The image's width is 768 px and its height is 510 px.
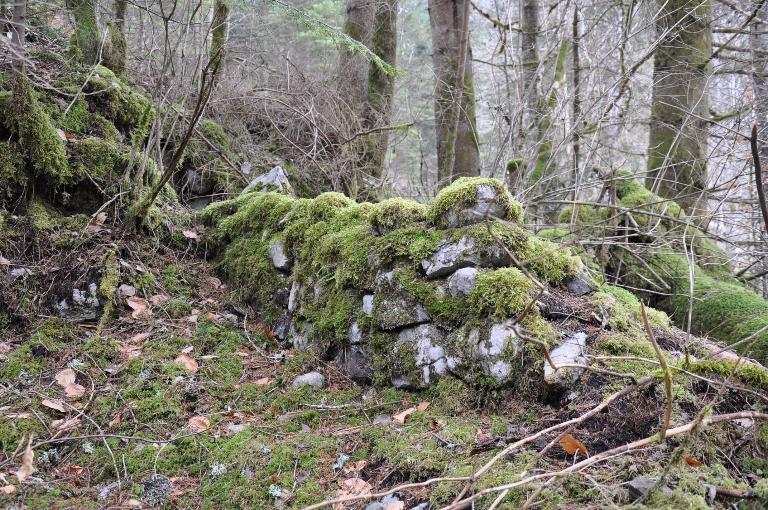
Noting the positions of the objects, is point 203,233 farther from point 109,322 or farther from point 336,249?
point 336,249

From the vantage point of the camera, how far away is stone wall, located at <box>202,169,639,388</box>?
10.1 feet

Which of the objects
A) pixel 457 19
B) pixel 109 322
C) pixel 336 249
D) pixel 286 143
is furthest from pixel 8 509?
pixel 457 19

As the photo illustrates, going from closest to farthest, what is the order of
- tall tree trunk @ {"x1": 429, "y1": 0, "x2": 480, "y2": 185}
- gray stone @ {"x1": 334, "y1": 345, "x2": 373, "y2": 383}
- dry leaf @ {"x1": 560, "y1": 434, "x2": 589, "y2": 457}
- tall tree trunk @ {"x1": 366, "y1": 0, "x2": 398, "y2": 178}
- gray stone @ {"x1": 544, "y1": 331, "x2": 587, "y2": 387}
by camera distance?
dry leaf @ {"x1": 560, "y1": 434, "x2": 589, "y2": 457} → gray stone @ {"x1": 544, "y1": 331, "x2": 587, "y2": 387} → gray stone @ {"x1": 334, "y1": 345, "x2": 373, "y2": 383} → tall tree trunk @ {"x1": 429, "y1": 0, "x2": 480, "y2": 185} → tall tree trunk @ {"x1": 366, "y1": 0, "x2": 398, "y2": 178}

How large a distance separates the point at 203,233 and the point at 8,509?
3.14 metres

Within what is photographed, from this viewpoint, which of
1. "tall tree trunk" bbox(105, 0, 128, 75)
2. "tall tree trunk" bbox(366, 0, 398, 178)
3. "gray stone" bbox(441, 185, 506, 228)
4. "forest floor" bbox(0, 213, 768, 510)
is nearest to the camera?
"forest floor" bbox(0, 213, 768, 510)

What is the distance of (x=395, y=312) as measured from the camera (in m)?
3.52

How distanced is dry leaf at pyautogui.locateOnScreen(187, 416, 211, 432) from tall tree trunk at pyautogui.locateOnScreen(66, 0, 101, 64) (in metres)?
4.50

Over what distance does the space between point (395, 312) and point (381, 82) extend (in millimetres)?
5814

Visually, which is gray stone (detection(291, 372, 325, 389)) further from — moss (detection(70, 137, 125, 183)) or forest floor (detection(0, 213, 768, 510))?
moss (detection(70, 137, 125, 183))

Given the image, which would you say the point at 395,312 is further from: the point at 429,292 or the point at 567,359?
the point at 567,359

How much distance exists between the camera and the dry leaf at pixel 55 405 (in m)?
3.21

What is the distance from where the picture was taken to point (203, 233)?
5.30 metres

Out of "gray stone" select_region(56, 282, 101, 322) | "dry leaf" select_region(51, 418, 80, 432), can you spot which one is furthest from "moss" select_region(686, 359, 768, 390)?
"gray stone" select_region(56, 282, 101, 322)

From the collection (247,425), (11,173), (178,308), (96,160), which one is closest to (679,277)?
(247,425)
